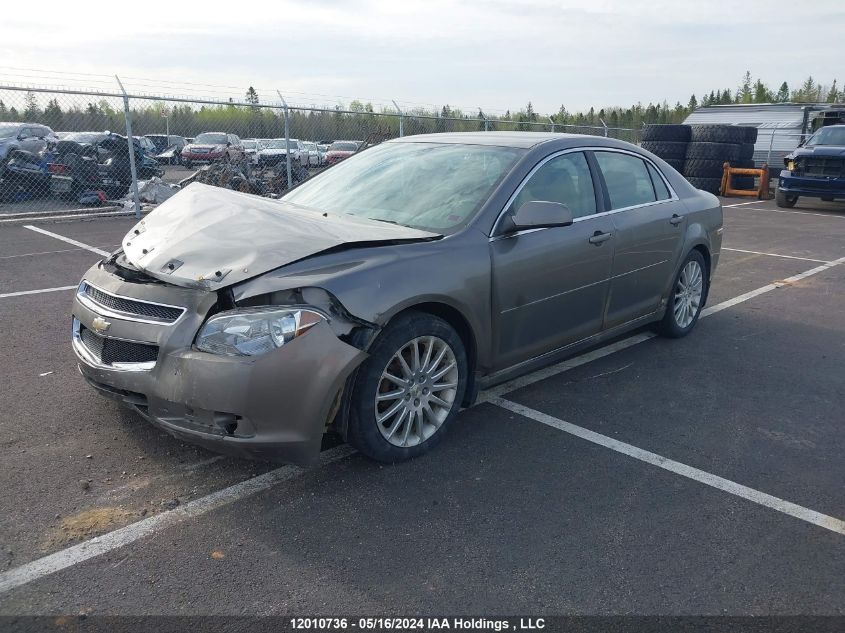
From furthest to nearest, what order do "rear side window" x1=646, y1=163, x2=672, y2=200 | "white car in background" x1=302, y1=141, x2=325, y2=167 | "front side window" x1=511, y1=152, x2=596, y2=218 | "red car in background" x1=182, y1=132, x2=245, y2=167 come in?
"red car in background" x1=182, y1=132, x2=245, y2=167 → "white car in background" x1=302, y1=141, x2=325, y2=167 → "rear side window" x1=646, y1=163, x2=672, y2=200 → "front side window" x1=511, y1=152, x2=596, y2=218

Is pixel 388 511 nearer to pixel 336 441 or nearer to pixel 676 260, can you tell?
pixel 336 441

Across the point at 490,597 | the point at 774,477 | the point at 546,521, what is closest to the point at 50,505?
the point at 490,597

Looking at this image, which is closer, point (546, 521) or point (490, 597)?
point (490, 597)

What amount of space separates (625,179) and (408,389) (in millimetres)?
2545

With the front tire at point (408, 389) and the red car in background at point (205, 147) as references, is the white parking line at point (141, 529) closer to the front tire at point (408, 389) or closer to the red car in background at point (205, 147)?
the front tire at point (408, 389)

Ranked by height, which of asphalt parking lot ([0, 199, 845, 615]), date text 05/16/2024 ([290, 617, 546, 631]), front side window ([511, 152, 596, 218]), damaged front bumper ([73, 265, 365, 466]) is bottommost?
date text 05/16/2024 ([290, 617, 546, 631])

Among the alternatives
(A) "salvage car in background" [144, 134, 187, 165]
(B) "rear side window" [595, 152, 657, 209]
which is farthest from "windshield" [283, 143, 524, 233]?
(A) "salvage car in background" [144, 134, 187, 165]

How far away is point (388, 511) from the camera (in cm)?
312

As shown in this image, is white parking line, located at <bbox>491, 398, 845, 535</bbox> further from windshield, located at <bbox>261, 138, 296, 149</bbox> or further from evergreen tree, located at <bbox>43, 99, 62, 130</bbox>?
windshield, located at <bbox>261, 138, 296, 149</bbox>

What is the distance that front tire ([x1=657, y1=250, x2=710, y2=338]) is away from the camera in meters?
5.64

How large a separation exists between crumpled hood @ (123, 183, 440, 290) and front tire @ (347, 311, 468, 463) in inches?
20.0

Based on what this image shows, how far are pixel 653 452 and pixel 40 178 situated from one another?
13932 mm

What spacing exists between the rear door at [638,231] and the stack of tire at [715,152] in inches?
559

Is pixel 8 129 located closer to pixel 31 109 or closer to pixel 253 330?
pixel 31 109
